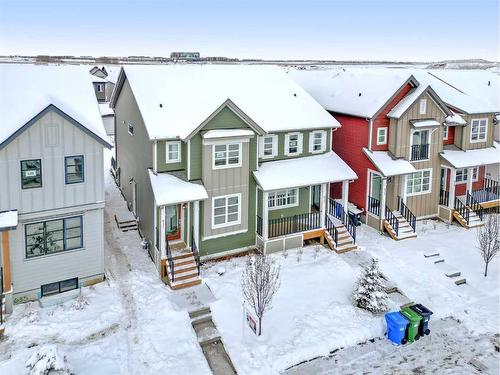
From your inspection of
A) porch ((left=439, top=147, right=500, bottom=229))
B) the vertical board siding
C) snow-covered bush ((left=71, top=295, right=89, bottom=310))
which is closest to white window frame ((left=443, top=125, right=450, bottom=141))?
porch ((left=439, top=147, right=500, bottom=229))

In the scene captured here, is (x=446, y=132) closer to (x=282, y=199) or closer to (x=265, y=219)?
(x=282, y=199)

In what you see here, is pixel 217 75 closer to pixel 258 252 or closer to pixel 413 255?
pixel 258 252

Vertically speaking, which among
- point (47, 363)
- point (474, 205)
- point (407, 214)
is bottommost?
point (47, 363)

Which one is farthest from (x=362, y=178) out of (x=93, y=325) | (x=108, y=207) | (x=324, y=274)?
(x=93, y=325)

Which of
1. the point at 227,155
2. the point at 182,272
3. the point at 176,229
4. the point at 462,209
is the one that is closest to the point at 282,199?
the point at 227,155

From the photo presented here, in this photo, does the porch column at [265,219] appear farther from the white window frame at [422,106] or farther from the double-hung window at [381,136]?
the white window frame at [422,106]

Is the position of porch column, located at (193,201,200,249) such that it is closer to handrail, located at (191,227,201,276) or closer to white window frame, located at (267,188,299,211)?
handrail, located at (191,227,201,276)
